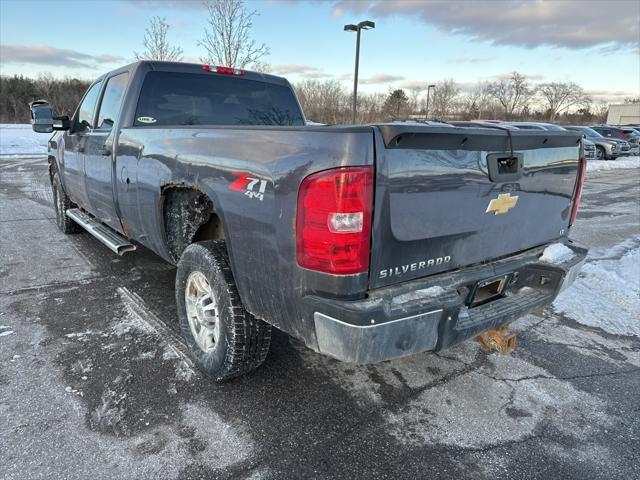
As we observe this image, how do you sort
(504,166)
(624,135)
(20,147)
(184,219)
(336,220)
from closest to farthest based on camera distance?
1. (336,220)
2. (504,166)
3. (184,219)
4. (20,147)
5. (624,135)

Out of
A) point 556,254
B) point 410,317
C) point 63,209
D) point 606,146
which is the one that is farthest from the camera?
point 606,146

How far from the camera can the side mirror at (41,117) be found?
4762 mm

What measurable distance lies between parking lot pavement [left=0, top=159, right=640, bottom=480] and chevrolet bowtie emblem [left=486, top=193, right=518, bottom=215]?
3.86 ft

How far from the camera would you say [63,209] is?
6.18m

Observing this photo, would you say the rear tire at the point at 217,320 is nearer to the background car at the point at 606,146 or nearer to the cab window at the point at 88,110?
the cab window at the point at 88,110

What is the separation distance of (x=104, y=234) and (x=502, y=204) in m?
3.65

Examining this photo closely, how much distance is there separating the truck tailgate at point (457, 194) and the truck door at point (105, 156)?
2.83m

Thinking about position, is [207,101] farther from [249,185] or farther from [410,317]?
[410,317]

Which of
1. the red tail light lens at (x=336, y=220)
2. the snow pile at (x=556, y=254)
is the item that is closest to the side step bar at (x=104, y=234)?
the red tail light lens at (x=336, y=220)

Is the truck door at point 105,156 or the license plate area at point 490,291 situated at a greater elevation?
the truck door at point 105,156

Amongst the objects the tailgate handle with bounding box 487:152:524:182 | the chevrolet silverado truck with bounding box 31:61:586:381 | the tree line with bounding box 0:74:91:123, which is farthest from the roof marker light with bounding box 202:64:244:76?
the tree line with bounding box 0:74:91:123

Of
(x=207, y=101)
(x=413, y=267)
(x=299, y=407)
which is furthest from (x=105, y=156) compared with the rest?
(x=413, y=267)

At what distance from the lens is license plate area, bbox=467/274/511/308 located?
2.46m

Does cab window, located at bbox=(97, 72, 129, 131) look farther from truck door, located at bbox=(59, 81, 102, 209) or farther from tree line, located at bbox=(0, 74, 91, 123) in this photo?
tree line, located at bbox=(0, 74, 91, 123)
